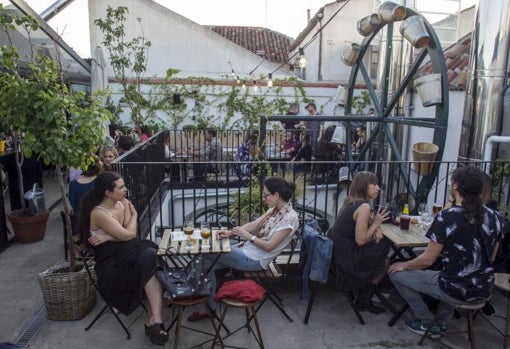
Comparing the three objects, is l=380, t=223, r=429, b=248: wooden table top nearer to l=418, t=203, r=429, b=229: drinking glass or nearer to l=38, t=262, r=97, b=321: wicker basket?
l=418, t=203, r=429, b=229: drinking glass

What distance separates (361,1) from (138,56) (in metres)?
11.1

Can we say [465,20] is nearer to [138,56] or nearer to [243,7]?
[138,56]

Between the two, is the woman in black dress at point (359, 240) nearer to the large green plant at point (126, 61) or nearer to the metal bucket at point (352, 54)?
the metal bucket at point (352, 54)

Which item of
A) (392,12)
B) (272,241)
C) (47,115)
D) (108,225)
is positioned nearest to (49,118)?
(47,115)

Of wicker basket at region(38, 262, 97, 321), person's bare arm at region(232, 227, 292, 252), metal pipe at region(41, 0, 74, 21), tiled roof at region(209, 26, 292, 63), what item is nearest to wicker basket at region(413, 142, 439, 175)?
person's bare arm at region(232, 227, 292, 252)

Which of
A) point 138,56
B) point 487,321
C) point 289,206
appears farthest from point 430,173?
point 138,56

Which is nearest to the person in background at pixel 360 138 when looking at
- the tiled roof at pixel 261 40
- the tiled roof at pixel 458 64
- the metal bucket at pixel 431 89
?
the tiled roof at pixel 458 64

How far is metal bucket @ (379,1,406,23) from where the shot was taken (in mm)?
6066

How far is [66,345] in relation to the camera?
3188 millimetres

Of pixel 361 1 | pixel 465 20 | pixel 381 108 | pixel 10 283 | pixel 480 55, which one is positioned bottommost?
pixel 10 283

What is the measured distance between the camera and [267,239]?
3492mm

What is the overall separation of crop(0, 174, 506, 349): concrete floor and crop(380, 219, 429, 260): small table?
72 cm

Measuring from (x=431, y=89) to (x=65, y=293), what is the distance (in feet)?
16.9

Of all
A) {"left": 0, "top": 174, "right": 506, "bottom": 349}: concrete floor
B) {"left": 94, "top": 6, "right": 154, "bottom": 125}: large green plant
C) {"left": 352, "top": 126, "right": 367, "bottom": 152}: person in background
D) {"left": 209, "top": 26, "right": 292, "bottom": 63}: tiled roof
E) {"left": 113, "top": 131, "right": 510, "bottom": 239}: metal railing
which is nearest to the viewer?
{"left": 0, "top": 174, "right": 506, "bottom": 349}: concrete floor
